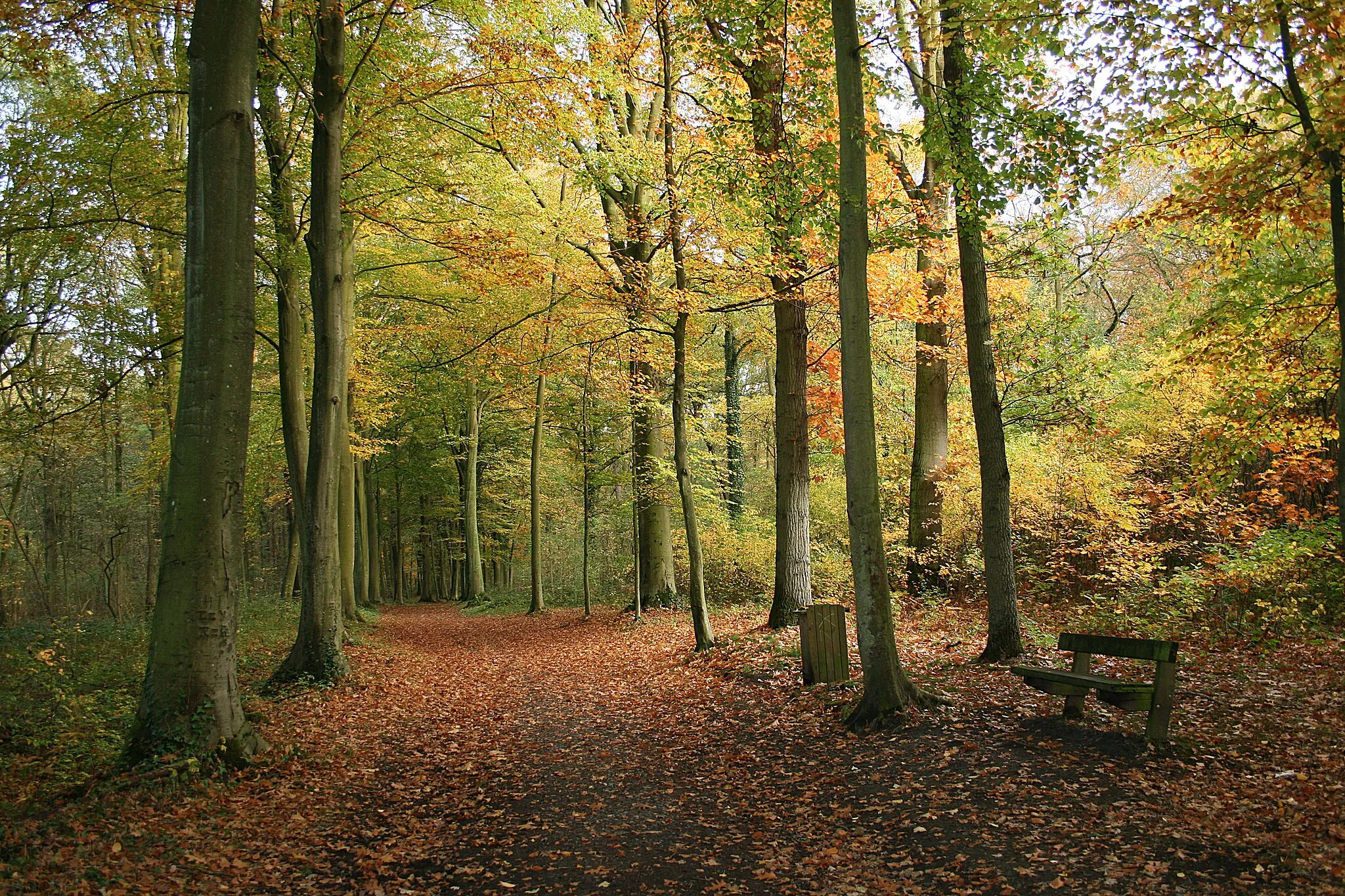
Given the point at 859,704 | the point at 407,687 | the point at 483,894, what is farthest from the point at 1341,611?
the point at 407,687

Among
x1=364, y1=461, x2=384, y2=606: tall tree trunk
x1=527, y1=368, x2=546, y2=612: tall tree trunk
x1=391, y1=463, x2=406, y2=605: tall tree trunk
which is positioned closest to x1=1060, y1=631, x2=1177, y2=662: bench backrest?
x1=527, y1=368, x2=546, y2=612: tall tree trunk

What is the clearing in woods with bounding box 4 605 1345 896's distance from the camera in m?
4.10

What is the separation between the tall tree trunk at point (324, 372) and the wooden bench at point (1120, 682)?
8587 millimetres

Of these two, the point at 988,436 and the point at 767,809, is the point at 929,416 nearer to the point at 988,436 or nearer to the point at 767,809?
the point at 988,436

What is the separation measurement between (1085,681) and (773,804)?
2539mm

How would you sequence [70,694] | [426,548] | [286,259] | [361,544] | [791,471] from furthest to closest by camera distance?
1. [426,548]
2. [361,544]
3. [286,259]
4. [791,471]
5. [70,694]

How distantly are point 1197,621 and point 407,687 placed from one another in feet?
35.2

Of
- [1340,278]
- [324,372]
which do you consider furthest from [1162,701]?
[324,372]

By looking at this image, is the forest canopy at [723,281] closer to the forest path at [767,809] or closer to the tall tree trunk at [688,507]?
the tall tree trunk at [688,507]

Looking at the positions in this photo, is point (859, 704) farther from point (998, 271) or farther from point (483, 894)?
point (998, 271)

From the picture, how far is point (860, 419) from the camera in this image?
262 inches

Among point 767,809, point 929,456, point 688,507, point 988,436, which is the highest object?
point 929,456

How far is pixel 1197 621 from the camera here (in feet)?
31.8

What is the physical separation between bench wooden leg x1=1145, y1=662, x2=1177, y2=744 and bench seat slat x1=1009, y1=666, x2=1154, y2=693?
3.3 inches
